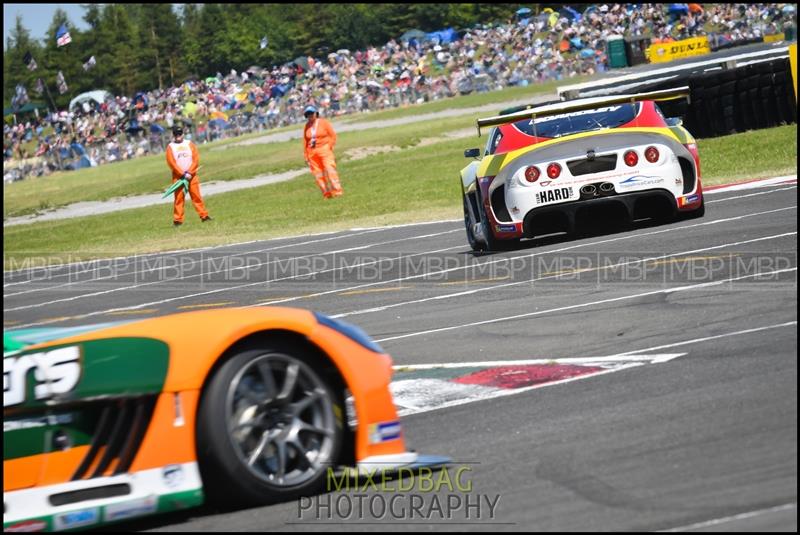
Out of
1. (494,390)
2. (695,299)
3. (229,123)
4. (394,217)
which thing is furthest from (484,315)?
(229,123)

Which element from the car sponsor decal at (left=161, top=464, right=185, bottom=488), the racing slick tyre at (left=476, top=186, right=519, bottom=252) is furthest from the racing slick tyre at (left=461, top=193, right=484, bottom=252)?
the car sponsor decal at (left=161, top=464, right=185, bottom=488)

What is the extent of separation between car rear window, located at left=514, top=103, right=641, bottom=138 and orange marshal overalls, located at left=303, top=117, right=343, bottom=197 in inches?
470

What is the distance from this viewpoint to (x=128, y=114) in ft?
227

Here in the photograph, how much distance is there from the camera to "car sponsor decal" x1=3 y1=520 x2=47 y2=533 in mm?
4203

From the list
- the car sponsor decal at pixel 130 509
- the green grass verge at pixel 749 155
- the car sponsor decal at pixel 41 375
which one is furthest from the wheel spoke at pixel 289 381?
the green grass verge at pixel 749 155

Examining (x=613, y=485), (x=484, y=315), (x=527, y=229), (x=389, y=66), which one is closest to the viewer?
(x=613, y=485)

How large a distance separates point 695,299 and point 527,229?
3.59m

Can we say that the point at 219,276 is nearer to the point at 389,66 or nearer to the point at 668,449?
the point at 668,449

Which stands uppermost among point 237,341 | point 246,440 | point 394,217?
point 237,341

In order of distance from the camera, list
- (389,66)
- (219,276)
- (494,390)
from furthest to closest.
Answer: (389,66) → (219,276) → (494,390)

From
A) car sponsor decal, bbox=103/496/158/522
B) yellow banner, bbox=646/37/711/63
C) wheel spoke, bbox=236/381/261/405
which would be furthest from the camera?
yellow banner, bbox=646/37/711/63

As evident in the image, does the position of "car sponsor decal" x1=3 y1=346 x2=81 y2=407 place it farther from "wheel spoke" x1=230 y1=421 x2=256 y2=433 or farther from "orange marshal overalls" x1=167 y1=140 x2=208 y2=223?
"orange marshal overalls" x1=167 y1=140 x2=208 y2=223

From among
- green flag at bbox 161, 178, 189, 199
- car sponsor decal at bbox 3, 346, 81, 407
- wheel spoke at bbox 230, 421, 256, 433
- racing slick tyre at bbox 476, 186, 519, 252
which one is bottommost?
racing slick tyre at bbox 476, 186, 519, 252

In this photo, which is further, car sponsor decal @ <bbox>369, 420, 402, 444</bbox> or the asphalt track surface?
→ car sponsor decal @ <bbox>369, 420, 402, 444</bbox>
